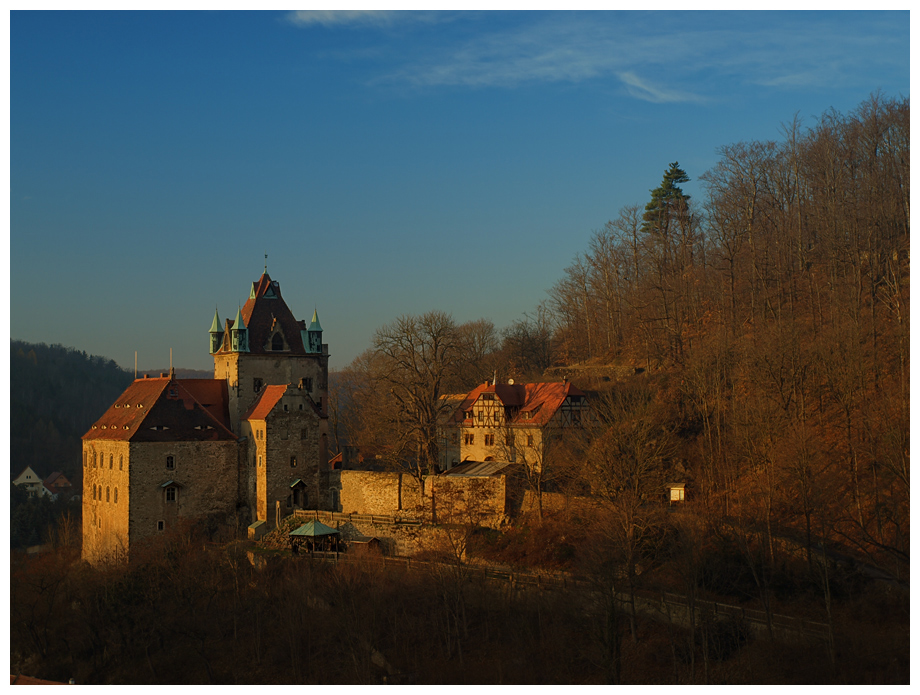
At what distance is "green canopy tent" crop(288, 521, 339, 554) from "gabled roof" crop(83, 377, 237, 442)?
8026 millimetres

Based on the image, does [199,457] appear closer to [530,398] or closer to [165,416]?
[165,416]

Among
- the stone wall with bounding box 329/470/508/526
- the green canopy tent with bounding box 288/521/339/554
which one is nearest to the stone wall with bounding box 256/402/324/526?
the stone wall with bounding box 329/470/508/526

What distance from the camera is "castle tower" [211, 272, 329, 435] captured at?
48.6 meters

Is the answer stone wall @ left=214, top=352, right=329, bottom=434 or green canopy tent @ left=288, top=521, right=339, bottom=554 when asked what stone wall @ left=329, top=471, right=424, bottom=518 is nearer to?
green canopy tent @ left=288, top=521, right=339, bottom=554

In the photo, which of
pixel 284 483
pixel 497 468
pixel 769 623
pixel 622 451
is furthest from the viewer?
pixel 284 483

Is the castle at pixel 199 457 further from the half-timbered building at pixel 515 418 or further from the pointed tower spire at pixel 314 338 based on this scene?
the half-timbered building at pixel 515 418

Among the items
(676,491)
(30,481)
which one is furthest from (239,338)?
(30,481)

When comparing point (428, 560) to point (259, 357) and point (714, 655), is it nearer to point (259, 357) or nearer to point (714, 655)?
point (714, 655)

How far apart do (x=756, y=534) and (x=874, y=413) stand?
6.87 meters

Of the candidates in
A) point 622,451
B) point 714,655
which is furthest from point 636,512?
point 714,655

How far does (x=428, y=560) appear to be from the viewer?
36.1 m

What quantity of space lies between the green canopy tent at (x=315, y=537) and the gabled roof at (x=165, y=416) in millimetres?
8026

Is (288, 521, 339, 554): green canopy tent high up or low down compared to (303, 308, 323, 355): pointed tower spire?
down

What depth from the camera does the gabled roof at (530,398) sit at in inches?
1817
